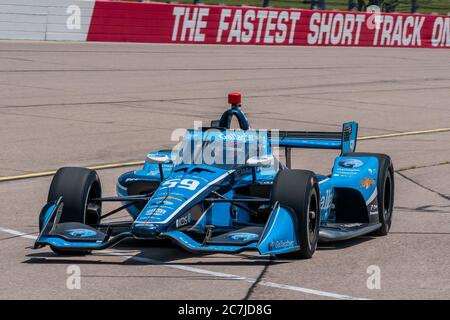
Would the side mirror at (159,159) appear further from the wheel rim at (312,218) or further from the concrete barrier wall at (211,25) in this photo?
the concrete barrier wall at (211,25)

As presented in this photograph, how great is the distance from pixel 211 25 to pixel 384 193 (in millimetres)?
27928

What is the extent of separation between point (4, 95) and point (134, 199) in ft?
41.4

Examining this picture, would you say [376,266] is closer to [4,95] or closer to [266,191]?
[266,191]

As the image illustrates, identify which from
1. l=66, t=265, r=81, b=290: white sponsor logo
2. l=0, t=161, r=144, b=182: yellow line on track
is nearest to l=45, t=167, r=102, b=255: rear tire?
l=66, t=265, r=81, b=290: white sponsor logo

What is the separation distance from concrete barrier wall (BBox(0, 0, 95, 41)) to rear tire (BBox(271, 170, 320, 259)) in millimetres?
23711

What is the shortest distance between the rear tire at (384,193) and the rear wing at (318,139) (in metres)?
0.23

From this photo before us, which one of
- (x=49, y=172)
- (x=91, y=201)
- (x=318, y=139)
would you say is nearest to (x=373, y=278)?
(x=91, y=201)

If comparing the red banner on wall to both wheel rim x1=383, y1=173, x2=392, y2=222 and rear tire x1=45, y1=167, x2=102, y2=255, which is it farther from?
rear tire x1=45, y1=167, x2=102, y2=255

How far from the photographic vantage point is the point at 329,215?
374 inches

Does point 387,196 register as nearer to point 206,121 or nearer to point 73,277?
point 73,277

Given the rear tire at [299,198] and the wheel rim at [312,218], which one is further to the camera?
the wheel rim at [312,218]

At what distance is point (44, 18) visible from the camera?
31891mm

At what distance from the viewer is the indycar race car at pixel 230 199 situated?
26.0ft

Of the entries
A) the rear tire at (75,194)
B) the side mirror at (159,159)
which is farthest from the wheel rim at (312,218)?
the rear tire at (75,194)
